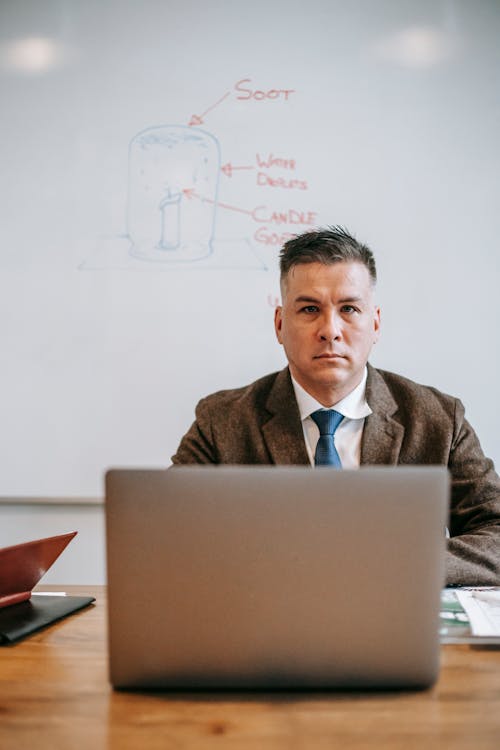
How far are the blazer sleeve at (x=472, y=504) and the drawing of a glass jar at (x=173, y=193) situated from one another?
3.28 ft

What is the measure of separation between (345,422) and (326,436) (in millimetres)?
69

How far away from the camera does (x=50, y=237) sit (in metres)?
2.19

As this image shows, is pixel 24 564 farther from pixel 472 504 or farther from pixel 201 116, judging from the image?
pixel 201 116

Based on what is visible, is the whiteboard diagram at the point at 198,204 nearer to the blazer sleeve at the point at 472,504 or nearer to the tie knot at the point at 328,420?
the tie knot at the point at 328,420

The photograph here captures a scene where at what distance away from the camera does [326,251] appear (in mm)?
1551

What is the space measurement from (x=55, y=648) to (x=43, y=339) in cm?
145

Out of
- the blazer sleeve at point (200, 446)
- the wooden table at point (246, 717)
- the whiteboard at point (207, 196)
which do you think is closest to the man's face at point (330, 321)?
the blazer sleeve at point (200, 446)

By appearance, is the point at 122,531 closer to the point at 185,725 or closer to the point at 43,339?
the point at 185,725

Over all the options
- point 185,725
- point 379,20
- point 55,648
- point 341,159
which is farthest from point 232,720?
point 379,20

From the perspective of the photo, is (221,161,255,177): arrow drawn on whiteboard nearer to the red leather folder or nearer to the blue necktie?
the blue necktie

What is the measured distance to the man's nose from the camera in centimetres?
150

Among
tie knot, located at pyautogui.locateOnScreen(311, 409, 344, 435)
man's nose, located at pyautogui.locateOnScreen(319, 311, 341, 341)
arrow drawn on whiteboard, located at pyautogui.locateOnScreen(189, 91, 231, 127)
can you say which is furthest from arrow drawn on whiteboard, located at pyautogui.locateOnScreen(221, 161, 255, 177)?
tie knot, located at pyautogui.locateOnScreen(311, 409, 344, 435)

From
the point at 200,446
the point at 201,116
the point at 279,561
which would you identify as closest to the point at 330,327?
the point at 200,446

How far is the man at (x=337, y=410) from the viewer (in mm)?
1522
